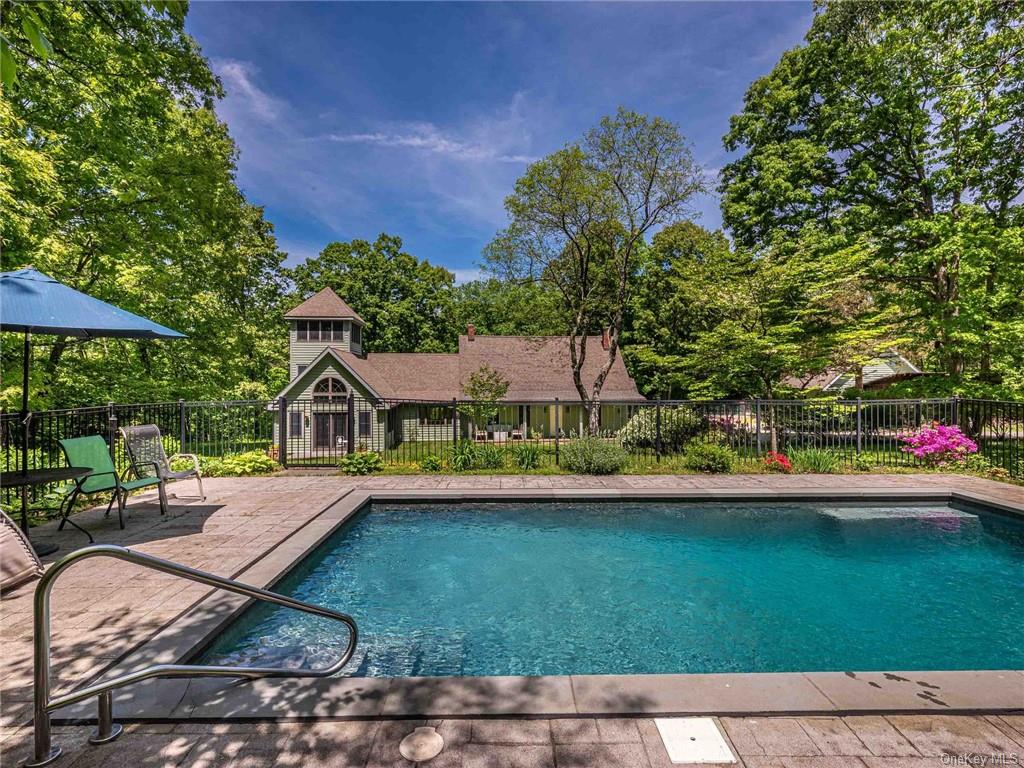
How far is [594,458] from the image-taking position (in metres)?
10.7

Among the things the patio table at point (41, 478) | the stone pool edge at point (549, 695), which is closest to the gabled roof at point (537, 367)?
the patio table at point (41, 478)

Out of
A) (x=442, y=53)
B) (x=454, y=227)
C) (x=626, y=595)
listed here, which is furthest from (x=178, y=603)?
(x=454, y=227)

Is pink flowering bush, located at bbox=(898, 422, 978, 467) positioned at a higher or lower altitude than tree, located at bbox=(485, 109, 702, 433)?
lower

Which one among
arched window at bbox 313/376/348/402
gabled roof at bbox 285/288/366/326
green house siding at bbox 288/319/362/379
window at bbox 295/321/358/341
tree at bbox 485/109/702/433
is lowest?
arched window at bbox 313/376/348/402

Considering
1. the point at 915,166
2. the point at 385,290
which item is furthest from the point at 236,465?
the point at 385,290

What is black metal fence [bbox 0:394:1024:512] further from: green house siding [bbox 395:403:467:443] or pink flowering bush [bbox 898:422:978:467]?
green house siding [bbox 395:403:467:443]

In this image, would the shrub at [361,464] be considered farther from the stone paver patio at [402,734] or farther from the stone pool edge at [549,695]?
the stone pool edge at [549,695]

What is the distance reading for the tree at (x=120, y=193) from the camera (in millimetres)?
9578

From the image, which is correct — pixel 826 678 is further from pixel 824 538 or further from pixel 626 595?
pixel 824 538

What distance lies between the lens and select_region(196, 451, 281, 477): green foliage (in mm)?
10477

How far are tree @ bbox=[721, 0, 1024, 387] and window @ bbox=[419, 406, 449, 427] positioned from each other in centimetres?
1689

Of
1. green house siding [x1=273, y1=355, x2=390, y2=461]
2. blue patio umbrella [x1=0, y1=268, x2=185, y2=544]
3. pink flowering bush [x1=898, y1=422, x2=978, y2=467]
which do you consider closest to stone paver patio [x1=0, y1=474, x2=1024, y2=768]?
blue patio umbrella [x1=0, y1=268, x2=185, y2=544]

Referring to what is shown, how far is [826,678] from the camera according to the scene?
9.81 feet

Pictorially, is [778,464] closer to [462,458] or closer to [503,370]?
[462,458]
